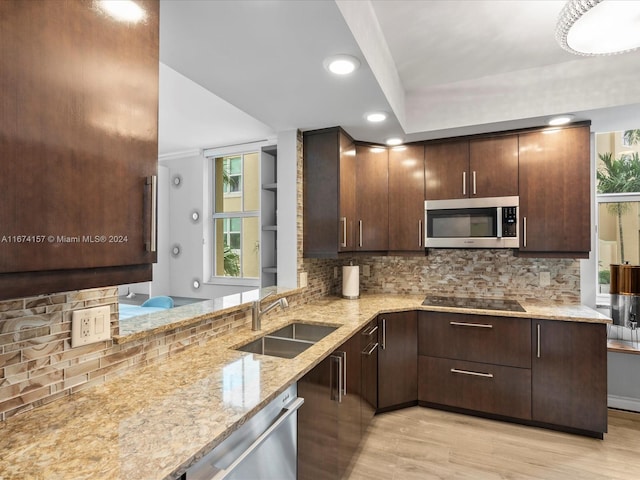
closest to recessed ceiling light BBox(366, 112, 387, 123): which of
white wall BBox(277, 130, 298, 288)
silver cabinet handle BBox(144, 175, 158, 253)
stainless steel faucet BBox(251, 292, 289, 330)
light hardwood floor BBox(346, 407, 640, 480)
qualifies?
white wall BBox(277, 130, 298, 288)

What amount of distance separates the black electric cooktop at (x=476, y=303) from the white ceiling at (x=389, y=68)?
138 centimetres

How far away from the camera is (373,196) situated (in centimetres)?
307

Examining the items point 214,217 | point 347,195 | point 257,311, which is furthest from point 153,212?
point 214,217

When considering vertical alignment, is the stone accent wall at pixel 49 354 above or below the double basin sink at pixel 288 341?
above

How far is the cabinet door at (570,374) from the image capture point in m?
2.32

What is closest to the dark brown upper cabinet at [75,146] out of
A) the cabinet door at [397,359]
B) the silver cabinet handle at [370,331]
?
the silver cabinet handle at [370,331]

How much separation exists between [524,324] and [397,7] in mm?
2198

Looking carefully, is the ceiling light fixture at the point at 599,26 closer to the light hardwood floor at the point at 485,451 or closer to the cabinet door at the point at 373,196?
the cabinet door at the point at 373,196

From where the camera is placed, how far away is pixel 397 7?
179 centimetres

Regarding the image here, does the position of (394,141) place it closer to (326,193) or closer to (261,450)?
(326,193)

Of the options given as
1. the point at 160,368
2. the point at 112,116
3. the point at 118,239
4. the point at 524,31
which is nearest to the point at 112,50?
the point at 112,116

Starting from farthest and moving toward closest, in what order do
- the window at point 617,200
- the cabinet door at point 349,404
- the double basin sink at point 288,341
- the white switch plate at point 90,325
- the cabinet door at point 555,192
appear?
1. the window at point 617,200
2. the cabinet door at point 555,192
3. the double basin sink at point 288,341
4. the cabinet door at point 349,404
5. the white switch plate at point 90,325

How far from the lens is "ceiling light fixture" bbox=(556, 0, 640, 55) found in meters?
1.39

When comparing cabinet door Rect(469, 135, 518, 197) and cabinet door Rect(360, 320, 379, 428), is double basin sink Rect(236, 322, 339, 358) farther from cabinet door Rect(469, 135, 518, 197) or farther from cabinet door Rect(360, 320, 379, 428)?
cabinet door Rect(469, 135, 518, 197)
